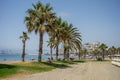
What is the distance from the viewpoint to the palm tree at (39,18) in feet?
132

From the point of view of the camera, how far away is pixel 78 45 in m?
72.1

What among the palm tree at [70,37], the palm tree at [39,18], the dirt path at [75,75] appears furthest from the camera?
the palm tree at [70,37]

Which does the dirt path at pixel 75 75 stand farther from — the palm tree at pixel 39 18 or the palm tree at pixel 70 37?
the palm tree at pixel 70 37

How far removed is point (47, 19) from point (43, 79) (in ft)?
73.1

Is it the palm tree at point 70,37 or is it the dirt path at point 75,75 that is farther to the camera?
the palm tree at point 70,37

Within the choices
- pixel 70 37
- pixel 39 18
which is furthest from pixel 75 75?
pixel 70 37

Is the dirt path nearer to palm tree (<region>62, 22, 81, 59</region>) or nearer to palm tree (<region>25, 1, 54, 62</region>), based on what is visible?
palm tree (<region>25, 1, 54, 62</region>)

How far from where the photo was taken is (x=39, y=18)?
133 ft

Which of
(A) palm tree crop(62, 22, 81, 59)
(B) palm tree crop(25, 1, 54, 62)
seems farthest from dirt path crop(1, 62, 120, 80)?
(A) palm tree crop(62, 22, 81, 59)

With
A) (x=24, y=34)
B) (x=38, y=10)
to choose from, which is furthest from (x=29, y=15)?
(x=24, y=34)

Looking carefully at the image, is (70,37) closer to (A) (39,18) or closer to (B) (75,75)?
(A) (39,18)

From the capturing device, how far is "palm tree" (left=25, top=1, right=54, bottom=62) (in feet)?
132

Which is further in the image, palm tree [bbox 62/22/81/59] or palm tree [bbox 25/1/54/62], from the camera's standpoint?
palm tree [bbox 62/22/81/59]

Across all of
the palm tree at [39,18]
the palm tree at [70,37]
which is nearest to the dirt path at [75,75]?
the palm tree at [39,18]
